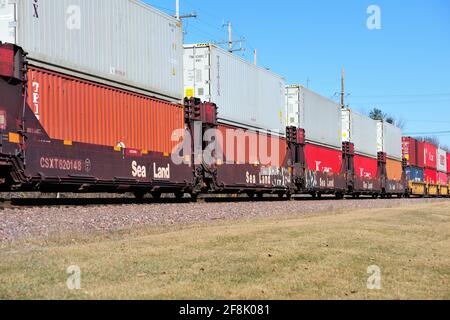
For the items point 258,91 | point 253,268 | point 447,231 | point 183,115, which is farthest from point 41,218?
point 258,91

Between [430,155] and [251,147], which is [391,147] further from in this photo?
[251,147]

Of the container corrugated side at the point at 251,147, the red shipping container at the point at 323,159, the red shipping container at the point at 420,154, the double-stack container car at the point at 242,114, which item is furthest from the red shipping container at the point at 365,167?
the container corrugated side at the point at 251,147

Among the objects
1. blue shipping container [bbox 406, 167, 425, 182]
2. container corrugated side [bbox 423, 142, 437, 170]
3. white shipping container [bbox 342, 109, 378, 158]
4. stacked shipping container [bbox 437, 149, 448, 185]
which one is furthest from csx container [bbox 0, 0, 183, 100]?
stacked shipping container [bbox 437, 149, 448, 185]

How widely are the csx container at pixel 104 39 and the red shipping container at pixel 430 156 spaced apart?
42.6 meters

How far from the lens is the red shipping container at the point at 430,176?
5596cm

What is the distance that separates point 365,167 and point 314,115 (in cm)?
1059

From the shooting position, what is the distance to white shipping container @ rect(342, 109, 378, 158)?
39062 millimetres

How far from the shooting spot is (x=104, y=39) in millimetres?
16266

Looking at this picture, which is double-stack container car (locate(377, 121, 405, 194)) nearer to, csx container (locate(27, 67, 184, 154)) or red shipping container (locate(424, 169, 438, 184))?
red shipping container (locate(424, 169, 438, 184))

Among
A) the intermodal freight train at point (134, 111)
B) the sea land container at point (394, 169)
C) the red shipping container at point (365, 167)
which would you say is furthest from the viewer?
the sea land container at point (394, 169)

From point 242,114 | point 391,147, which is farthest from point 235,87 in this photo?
point 391,147

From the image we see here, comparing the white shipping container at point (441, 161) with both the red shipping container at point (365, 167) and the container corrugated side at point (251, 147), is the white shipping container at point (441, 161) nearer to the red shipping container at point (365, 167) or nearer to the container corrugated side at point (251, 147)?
the red shipping container at point (365, 167)
